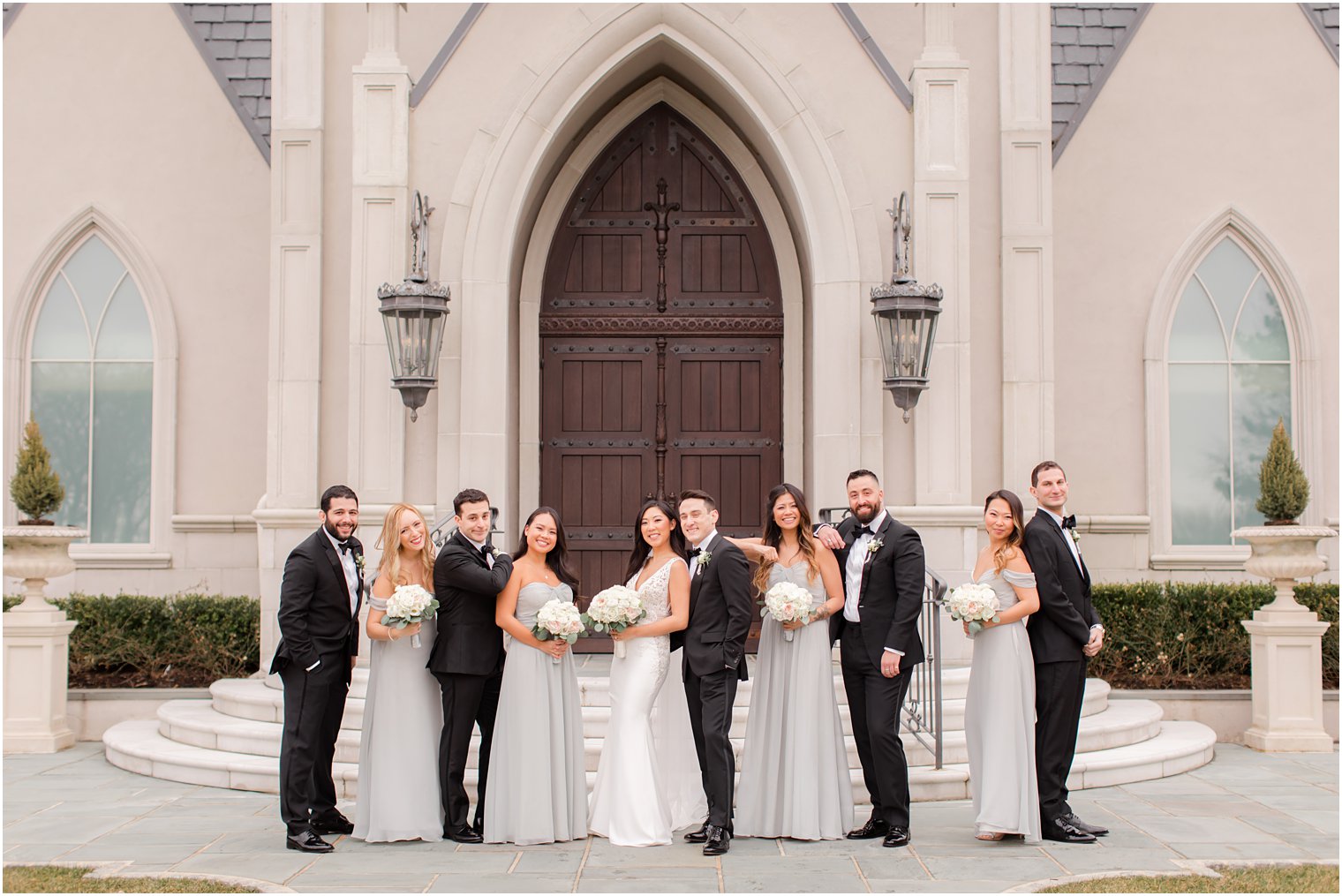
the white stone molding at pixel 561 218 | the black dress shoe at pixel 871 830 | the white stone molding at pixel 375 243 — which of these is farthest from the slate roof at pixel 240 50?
the black dress shoe at pixel 871 830

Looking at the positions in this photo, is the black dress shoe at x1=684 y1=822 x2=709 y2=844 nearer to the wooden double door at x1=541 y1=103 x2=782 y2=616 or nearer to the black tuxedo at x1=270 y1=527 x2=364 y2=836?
the black tuxedo at x1=270 y1=527 x2=364 y2=836

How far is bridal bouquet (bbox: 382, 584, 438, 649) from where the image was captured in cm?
678

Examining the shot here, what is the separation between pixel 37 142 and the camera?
12.9 m

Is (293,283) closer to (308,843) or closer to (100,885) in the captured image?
(308,843)

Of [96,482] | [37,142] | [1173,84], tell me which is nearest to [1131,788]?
[1173,84]

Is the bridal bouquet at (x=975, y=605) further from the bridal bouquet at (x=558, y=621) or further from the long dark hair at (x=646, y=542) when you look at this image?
the bridal bouquet at (x=558, y=621)

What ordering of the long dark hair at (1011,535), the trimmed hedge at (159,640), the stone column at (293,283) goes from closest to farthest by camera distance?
1. the long dark hair at (1011,535)
2. the stone column at (293,283)
3. the trimmed hedge at (159,640)

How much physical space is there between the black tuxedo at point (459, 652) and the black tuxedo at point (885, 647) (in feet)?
6.27

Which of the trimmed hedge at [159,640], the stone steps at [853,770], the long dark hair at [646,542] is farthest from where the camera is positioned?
the trimmed hedge at [159,640]

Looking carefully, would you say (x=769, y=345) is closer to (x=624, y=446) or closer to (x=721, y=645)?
(x=624, y=446)

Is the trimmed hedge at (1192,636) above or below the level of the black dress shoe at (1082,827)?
above

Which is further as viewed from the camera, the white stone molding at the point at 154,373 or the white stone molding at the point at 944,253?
the white stone molding at the point at 154,373

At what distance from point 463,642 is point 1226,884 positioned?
398 cm

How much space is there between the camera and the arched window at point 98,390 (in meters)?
12.9
